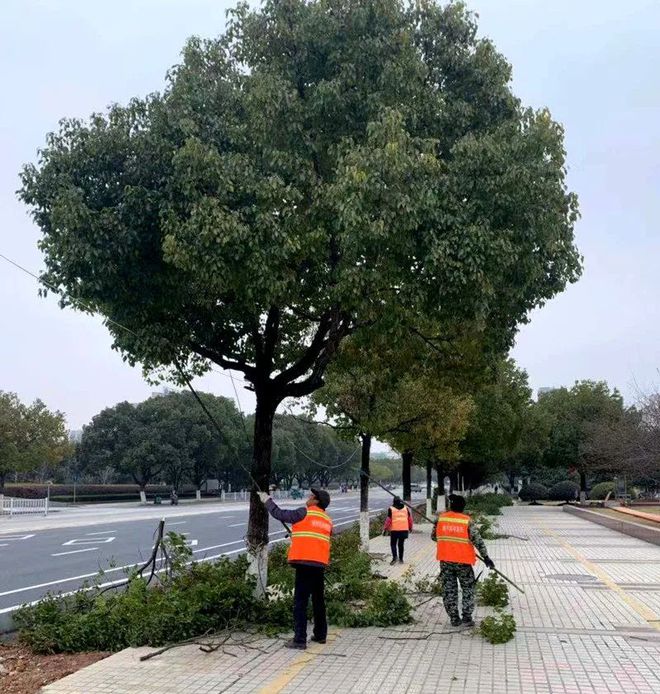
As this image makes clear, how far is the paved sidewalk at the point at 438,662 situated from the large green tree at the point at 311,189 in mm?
2093

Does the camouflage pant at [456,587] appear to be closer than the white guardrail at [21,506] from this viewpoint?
Yes

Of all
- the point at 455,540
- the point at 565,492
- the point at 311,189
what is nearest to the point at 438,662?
the point at 455,540

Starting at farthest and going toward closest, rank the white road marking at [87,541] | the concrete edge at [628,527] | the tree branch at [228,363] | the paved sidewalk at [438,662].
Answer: the white road marking at [87,541], the concrete edge at [628,527], the tree branch at [228,363], the paved sidewalk at [438,662]

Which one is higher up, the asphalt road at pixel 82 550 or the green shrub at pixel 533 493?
the green shrub at pixel 533 493

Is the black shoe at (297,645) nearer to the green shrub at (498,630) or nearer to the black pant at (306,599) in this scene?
the black pant at (306,599)

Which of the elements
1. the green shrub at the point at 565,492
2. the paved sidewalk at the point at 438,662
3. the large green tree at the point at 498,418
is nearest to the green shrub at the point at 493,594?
the paved sidewalk at the point at 438,662

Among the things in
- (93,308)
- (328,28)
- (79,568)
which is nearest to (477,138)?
(328,28)

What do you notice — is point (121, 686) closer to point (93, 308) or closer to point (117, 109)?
point (93, 308)

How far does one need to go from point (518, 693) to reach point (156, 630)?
3430mm

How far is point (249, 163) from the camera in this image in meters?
8.53

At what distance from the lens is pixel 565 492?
62.2 meters

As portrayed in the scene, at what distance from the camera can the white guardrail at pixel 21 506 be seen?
135 feet

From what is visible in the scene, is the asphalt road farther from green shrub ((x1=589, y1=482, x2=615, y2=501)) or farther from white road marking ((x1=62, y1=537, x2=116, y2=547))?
green shrub ((x1=589, y1=482, x2=615, y2=501))

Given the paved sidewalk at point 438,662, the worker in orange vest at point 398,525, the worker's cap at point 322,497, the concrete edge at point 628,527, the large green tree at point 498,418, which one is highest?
the large green tree at point 498,418
